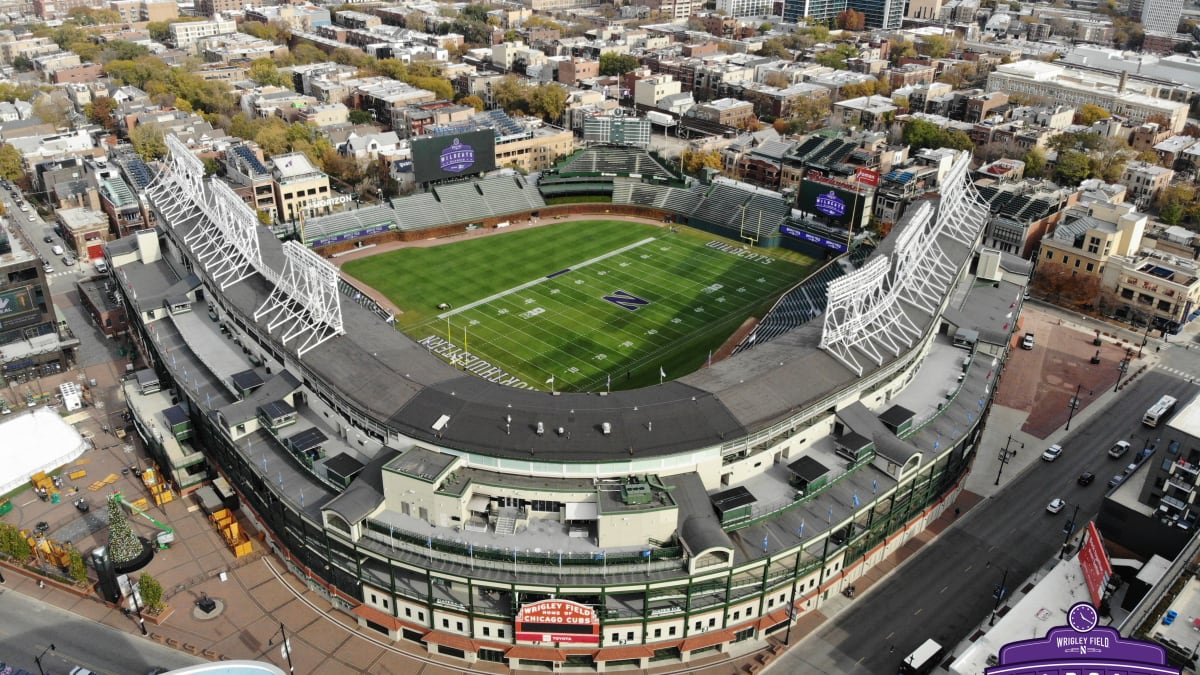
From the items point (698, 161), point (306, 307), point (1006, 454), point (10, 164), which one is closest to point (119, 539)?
point (306, 307)

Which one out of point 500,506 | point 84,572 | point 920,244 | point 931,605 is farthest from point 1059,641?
point 84,572

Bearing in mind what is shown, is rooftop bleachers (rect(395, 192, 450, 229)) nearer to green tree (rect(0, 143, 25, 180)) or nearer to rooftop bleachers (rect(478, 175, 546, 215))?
rooftop bleachers (rect(478, 175, 546, 215))

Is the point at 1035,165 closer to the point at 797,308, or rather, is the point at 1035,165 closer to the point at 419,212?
the point at 797,308

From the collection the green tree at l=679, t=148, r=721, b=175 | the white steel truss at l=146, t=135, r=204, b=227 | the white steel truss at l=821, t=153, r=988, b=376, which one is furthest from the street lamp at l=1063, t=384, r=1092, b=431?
the white steel truss at l=146, t=135, r=204, b=227

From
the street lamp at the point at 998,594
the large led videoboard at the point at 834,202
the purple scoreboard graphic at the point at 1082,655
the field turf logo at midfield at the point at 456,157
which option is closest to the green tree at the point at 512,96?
the field turf logo at midfield at the point at 456,157

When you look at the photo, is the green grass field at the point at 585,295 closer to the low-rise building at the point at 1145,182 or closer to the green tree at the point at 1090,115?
the low-rise building at the point at 1145,182

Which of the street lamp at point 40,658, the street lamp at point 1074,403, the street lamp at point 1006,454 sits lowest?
the street lamp at point 40,658

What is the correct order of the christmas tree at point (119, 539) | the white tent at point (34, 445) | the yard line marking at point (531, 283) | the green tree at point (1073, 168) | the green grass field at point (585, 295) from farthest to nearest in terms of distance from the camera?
the green tree at point (1073, 168), the yard line marking at point (531, 283), the green grass field at point (585, 295), the white tent at point (34, 445), the christmas tree at point (119, 539)
